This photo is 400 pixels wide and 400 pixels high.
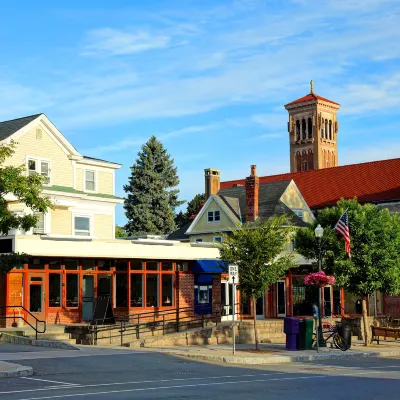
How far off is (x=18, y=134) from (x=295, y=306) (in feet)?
68.4

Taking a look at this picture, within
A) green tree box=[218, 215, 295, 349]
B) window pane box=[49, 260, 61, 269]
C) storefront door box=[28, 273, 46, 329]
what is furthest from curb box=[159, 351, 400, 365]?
window pane box=[49, 260, 61, 269]

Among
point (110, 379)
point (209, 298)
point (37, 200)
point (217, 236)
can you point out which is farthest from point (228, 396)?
point (217, 236)

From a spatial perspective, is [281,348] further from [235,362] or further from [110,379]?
[110,379]

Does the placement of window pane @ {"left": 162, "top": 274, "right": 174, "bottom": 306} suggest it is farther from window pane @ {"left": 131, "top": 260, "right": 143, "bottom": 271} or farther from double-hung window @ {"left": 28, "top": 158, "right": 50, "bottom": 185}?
double-hung window @ {"left": 28, "top": 158, "right": 50, "bottom": 185}

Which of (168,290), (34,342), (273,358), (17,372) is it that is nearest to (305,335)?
(273,358)

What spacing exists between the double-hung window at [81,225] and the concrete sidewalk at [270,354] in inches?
691

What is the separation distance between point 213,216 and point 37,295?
80.5 feet

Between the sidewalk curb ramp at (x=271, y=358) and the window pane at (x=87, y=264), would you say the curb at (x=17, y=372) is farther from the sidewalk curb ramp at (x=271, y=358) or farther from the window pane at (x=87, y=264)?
the window pane at (x=87, y=264)

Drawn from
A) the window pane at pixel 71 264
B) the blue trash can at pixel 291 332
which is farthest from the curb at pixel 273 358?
the window pane at pixel 71 264

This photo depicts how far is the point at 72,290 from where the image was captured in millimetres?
38688

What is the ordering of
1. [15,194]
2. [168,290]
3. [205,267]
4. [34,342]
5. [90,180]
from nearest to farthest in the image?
[34,342] < [15,194] < [168,290] < [205,267] < [90,180]

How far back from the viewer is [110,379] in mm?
19219

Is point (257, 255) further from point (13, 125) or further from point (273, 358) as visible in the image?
point (13, 125)

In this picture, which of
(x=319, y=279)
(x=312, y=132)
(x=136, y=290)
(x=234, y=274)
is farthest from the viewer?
(x=312, y=132)
